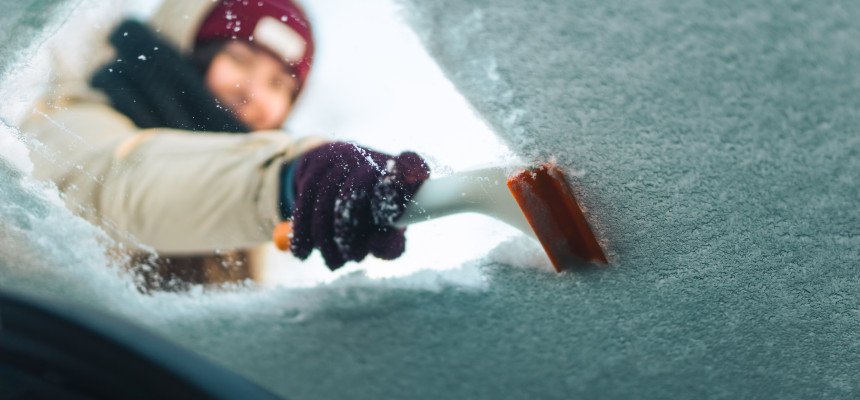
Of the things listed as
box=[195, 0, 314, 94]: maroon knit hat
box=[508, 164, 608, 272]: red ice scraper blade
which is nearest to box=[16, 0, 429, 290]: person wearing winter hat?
box=[195, 0, 314, 94]: maroon knit hat

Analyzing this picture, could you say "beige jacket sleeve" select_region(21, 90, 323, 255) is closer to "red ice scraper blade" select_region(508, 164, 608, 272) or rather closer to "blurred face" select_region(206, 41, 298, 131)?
"blurred face" select_region(206, 41, 298, 131)

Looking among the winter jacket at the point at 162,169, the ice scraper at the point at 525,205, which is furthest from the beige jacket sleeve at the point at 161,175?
the ice scraper at the point at 525,205

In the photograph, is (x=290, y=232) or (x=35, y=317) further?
(x=290, y=232)

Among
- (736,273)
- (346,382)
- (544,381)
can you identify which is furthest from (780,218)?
(346,382)

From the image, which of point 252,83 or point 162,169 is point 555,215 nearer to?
point 252,83

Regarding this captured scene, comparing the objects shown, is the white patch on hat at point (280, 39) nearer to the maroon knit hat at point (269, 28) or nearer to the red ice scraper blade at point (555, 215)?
the maroon knit hat at point (269, 28)

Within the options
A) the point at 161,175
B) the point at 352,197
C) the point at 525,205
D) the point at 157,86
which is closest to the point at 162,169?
the point at 161,175

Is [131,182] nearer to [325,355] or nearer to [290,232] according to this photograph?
[290,232]
